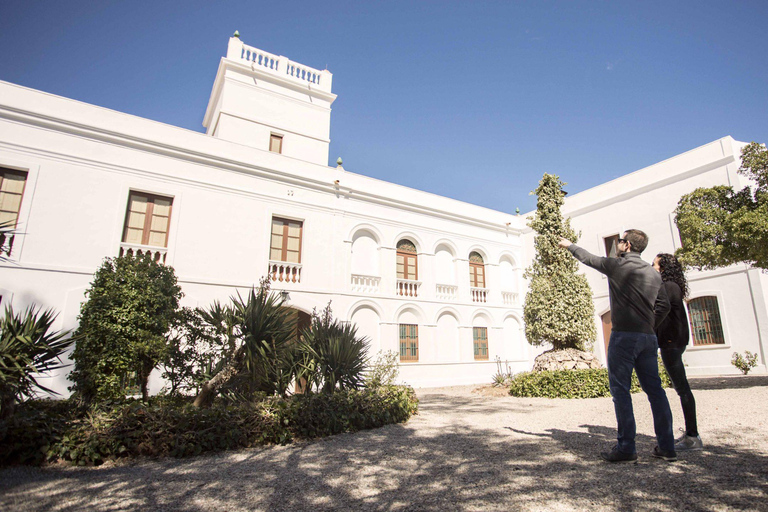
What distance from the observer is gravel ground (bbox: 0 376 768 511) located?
3.36 m

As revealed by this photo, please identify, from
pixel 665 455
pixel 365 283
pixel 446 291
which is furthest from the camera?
pixel 446 291

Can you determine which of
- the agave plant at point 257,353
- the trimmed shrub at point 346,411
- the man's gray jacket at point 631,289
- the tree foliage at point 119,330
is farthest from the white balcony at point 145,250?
the man's gray jacket at point 631,289

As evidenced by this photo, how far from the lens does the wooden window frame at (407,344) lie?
15938mm

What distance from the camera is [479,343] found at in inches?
712

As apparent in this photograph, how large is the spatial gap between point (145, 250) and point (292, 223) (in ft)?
14.9

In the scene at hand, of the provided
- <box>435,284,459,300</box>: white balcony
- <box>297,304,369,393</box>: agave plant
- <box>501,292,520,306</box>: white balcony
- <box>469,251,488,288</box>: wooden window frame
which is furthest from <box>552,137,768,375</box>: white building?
<box>297,304,369,393</box>: agave plant

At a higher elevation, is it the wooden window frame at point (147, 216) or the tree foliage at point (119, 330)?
the wooden window frame at point (147, 216)

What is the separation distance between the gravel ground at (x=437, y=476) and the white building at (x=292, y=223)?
7646 mm

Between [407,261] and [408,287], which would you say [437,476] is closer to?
[408,287]

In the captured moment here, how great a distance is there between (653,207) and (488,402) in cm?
1144

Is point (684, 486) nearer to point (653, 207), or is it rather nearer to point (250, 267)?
point (250, 267)

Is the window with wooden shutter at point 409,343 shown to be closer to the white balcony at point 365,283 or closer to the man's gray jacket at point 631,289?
the white balcony at point 365,283

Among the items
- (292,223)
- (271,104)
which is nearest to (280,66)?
(271,104)

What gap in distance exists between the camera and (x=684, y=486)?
3.37 meters
